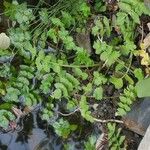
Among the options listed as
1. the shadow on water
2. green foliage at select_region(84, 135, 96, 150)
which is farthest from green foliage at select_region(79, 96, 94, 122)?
the shadow on water

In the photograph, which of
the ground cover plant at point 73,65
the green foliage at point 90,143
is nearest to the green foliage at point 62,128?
the ground cover plant at point 73,65

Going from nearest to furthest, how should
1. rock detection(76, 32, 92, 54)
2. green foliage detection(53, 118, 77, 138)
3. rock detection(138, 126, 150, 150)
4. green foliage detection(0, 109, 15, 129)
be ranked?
rock detection(138, 126, 150, 150)
green foliage detection(0, 109, 15, 129)
green foliage detection(53, 118, 77, 138)
rock detection(76, 32, 92, 54)

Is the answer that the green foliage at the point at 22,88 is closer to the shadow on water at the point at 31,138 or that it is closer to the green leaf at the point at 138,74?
the shadow on water at the point at 31,138

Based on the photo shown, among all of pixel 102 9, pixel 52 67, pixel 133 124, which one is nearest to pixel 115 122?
pixel 133 124

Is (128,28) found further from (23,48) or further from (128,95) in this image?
(23,48)

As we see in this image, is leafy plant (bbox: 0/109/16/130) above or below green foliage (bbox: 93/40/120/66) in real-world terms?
below

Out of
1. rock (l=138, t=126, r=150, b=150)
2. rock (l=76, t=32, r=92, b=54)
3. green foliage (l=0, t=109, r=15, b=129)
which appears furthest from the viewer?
rock (l=76, t=32, r=92, b=54)

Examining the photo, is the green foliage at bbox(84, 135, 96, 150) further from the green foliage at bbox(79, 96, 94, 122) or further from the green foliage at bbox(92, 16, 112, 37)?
the green foliage at bbox(92, 16, 112, 37)

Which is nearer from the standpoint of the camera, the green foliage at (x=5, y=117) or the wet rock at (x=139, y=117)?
the green foliage at (x=5, y=117)
